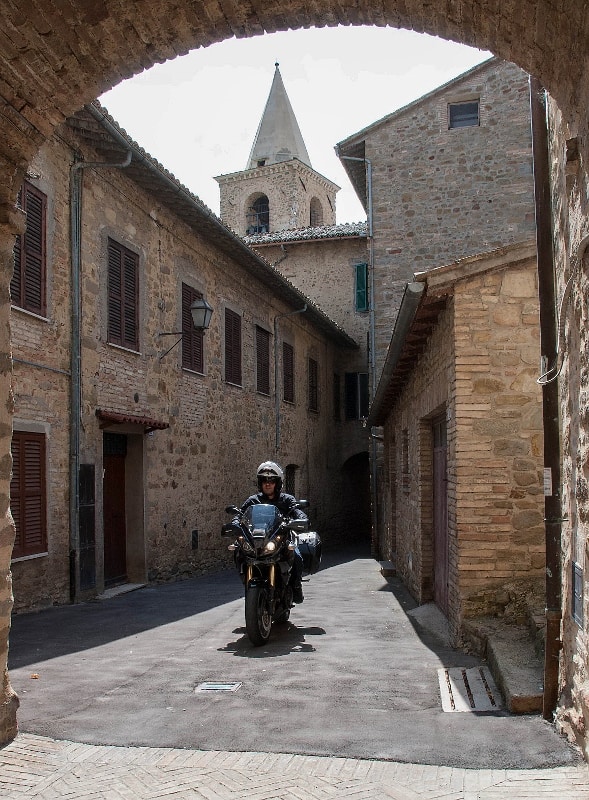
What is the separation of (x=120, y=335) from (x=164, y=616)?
4.51 m

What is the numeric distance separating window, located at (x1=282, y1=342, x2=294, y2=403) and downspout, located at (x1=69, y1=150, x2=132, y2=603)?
1040 cm

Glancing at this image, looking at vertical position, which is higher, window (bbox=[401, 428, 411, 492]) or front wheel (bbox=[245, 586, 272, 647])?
window (bbox=[401, 428, 411, 492])

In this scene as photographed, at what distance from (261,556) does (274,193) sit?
30.0 metres

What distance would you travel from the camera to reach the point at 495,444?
643cm

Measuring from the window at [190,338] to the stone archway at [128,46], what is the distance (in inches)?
371

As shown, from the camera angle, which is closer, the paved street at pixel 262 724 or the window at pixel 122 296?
the paved street at pixel 262 724

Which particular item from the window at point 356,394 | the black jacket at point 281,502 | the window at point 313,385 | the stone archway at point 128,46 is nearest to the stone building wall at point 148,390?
the black jacket at point 281,502

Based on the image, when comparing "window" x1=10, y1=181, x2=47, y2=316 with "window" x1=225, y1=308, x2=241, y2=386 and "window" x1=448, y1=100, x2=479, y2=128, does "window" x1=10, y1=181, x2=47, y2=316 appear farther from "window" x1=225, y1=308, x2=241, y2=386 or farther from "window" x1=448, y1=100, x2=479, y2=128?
"window" x1=448, y1=100, x2=479, y2=128

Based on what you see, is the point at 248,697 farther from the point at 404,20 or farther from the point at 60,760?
the point at 404,20

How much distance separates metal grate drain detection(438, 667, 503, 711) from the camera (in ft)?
15.3

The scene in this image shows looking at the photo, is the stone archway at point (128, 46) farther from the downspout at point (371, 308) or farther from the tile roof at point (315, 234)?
the tile roof at point (315, 234)

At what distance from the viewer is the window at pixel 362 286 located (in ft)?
78.3

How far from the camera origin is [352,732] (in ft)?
13.6

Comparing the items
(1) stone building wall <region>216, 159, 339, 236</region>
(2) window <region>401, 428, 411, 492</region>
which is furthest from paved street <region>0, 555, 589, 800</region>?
(1) stone building wall <region>216, 159, 339, 236</region>
